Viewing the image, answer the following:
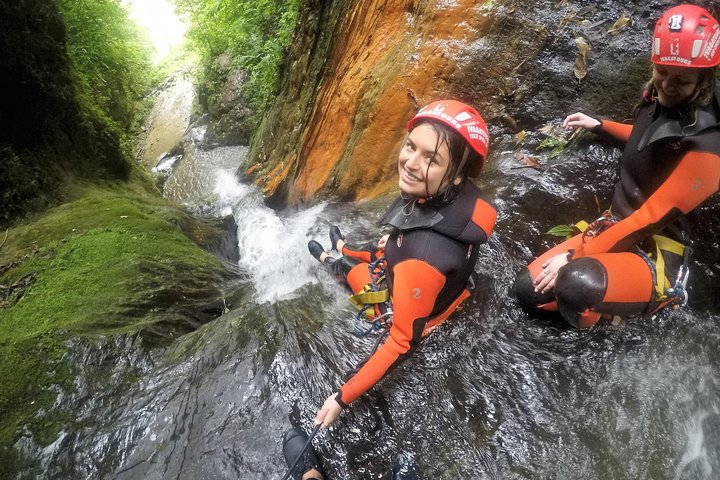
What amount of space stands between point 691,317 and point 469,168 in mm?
2072

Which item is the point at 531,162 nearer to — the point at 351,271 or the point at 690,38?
the point at 690,38

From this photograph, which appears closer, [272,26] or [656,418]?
[656,418]

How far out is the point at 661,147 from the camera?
241 centimetres

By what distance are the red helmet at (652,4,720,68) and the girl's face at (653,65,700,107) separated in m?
0.07

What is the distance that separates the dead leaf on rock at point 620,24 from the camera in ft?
12.8

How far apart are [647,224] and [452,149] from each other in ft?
4.38

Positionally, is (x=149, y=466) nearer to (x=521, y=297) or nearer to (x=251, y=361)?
(x=251, y=361)

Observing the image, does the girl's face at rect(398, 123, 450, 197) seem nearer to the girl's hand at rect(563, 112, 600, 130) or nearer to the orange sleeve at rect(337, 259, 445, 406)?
the orange sleeve at rect(337, 259, 445, 406)

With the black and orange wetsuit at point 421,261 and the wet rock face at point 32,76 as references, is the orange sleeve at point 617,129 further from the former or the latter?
the wet rock face at point 32,76

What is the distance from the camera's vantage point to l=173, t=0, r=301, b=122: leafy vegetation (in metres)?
9.96

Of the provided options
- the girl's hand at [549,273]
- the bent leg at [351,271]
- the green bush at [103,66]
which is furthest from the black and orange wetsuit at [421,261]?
the green bush at [103,66]

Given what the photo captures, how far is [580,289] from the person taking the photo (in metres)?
2.41

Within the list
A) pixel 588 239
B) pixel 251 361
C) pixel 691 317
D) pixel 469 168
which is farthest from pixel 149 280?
pixel 691 317

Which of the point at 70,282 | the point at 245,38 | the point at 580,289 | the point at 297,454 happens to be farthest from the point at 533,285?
the point at 245,38
